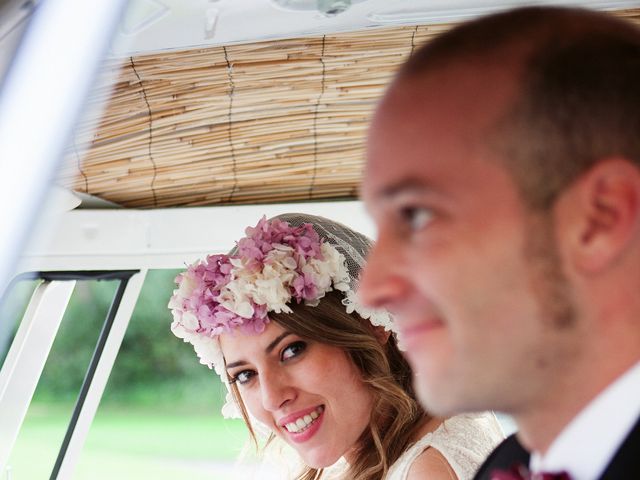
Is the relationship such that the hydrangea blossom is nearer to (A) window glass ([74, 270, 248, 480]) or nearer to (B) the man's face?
(B) the man's face

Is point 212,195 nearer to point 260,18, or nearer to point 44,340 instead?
point 44,340

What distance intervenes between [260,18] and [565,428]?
102 cm

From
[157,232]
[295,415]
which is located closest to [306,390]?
[295,415]

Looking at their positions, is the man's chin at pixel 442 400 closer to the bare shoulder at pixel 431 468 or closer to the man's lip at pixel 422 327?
the man's lip at pixel 422 327

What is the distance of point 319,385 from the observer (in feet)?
9.68

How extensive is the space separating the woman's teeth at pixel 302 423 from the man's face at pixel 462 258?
179cm

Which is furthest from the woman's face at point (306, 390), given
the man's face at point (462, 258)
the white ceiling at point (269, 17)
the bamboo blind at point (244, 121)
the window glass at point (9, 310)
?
the window glass at point (9, 310)

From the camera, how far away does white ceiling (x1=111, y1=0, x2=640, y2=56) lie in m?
1.67

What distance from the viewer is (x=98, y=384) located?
12.5 feet

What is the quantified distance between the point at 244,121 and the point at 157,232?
1.89 ft

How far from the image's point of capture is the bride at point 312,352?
2.94m

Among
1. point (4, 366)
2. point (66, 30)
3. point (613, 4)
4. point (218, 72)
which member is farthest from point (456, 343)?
point (4, 366)

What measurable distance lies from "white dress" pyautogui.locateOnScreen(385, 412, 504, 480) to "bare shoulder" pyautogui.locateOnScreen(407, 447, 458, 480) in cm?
1

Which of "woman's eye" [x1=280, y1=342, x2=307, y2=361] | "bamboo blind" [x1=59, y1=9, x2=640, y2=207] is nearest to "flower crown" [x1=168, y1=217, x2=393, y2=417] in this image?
"woman's eye" [x1=280, y1=342, x2=307, y2=361]
